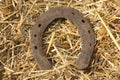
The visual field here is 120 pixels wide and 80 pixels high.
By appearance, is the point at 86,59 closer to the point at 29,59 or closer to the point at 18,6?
the point at 29,59

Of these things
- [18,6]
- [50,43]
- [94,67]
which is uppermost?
[18,6]

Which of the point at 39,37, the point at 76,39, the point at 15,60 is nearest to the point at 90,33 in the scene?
the point at 76,39

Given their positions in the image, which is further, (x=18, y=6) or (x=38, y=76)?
(x=18, y=6)

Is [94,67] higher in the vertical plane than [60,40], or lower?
lower
